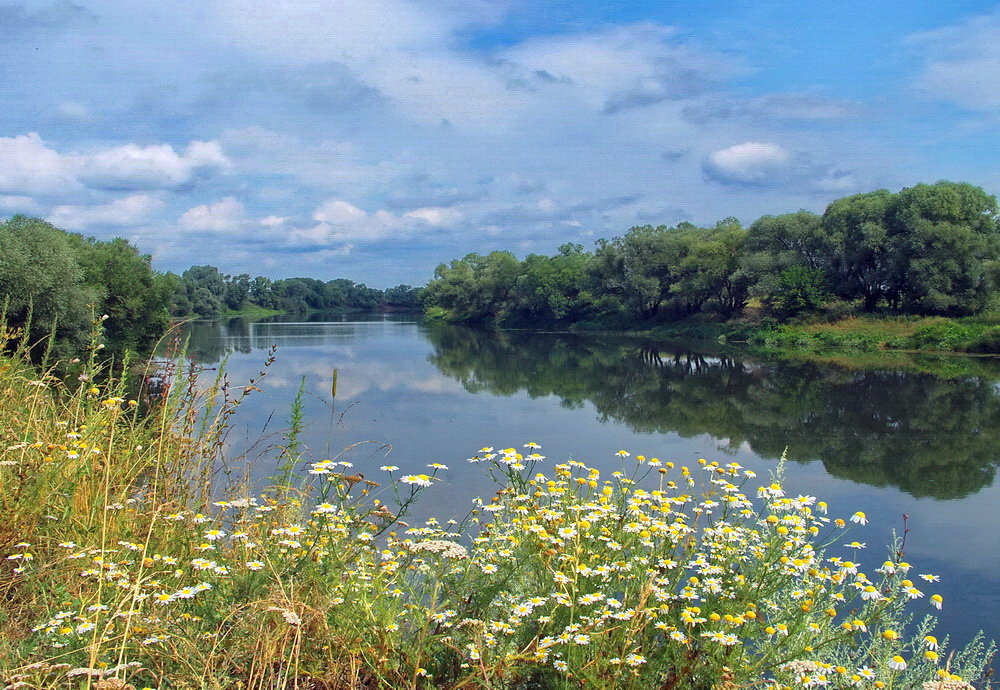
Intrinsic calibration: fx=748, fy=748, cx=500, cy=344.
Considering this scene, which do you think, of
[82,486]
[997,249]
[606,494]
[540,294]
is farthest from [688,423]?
[540,294]

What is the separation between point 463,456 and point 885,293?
35418 millimetres

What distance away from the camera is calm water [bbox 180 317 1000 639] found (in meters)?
8.43

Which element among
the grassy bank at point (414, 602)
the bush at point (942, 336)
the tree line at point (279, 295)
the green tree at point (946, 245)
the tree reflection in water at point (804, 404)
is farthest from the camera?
the tree line at point (279, 295)

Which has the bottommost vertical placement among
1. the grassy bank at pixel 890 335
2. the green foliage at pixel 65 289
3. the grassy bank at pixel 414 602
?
the grassy bank at pixel 414 602

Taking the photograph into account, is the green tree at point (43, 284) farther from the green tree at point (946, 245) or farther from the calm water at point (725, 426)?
the green tree at point (946, 245)

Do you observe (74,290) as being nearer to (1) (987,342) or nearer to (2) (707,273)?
(1) (987,342)

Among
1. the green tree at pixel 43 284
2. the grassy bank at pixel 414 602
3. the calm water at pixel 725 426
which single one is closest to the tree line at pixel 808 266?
the calm water at pixel 725 426

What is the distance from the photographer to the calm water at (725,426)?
8430mm

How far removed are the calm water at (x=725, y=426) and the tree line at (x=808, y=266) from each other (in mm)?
7598

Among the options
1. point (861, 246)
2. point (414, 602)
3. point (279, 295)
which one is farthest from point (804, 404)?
point (279, 295)

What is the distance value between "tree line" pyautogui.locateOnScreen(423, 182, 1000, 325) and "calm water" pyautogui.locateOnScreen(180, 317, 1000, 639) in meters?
7.60

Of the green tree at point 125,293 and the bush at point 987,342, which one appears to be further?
the bush at point 987,342

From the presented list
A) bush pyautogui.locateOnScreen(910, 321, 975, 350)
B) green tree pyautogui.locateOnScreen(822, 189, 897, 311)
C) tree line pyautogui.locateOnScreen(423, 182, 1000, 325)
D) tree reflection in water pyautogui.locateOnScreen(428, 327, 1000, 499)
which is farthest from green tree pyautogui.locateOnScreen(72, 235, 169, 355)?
green tree pyautogui.locateOnScreen(822, 189, 897, 311)

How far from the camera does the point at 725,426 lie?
51.8 feet
